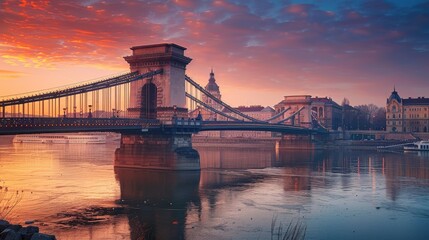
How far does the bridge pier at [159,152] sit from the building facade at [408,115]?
3886 inches

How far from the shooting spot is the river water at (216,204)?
24250 millimetres

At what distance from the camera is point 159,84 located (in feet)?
173

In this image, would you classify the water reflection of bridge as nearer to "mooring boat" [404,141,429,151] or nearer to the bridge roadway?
the bridge roadway

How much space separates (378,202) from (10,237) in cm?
2535

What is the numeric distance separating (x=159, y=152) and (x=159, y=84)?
7.70 metres

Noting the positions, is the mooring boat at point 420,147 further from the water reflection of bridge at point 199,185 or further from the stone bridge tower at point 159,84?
the stone bridge tower at point 159,84

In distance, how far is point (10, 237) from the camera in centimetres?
1565

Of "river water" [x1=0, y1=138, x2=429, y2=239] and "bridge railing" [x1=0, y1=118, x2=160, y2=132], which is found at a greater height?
"bridge railing" [x1=0, y1=118, x2=160, y2=132]

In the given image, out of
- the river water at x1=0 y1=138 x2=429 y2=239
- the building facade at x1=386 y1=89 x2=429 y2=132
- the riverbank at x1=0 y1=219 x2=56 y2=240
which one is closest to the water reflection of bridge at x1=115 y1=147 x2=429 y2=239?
the river water at x1=0 y1=138 x2=429 y2=239

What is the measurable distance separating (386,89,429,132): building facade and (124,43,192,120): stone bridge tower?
3845 inches

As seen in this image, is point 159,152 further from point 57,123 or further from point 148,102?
point 57,123

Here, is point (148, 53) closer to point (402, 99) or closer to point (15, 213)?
point (15, 213)

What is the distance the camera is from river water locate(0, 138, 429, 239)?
24250 mm

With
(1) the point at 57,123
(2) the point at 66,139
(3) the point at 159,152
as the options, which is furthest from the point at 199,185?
(2) the point at 66,139
